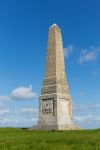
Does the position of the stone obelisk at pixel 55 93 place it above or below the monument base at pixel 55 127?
above

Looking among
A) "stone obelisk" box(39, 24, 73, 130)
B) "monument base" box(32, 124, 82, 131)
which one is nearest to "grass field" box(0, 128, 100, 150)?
"monument base" box(32, 124, 82, 131)

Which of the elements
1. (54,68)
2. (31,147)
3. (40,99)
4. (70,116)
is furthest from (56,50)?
(31,147)

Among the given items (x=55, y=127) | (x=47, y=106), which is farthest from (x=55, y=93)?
(x=55, y=127)

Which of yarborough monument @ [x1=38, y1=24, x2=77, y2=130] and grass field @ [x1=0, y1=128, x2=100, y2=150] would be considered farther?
yarborough monument @ [x1=38, y1=24, x2=77, y2=130]

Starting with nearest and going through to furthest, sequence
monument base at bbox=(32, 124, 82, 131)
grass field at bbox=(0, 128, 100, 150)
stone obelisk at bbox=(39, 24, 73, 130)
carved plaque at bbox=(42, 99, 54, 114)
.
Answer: grass field at bbox=(0, 128, 100, 150) < monument base at bbox=(32, 124, 82, 131) < stone obelisk at bbox=(39, 24, 73, 130) < carved plaque at bbox=(42, 99, 54, 114)

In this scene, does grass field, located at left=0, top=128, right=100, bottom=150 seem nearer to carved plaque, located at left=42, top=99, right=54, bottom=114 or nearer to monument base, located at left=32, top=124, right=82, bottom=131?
monument base, located at left=32, top=124, right=82, bottom=131

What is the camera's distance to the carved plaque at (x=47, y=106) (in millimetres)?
34219

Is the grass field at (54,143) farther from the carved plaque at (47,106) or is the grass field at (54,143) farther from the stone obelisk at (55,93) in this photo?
the carved plaque at (47,106)

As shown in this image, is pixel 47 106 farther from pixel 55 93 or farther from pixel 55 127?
pixel 55 127

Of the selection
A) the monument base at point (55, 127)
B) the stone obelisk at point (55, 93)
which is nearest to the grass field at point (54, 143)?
the monument base at point (55, 127)

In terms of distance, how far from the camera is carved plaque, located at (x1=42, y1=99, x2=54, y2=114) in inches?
1347

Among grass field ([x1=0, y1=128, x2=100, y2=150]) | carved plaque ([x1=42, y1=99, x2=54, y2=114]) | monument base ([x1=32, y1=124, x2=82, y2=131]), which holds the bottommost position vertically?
grass field ([x1=0, y1=128, x2=100, y2=150])

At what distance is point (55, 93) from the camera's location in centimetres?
3400

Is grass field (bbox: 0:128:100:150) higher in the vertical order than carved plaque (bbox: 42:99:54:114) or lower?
lower
